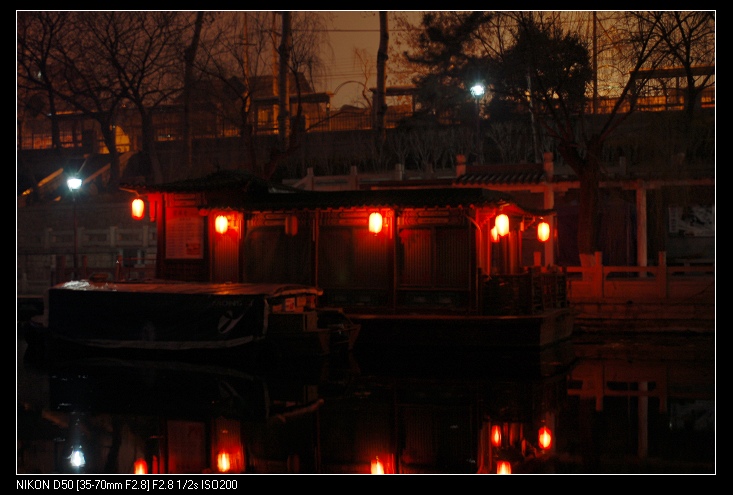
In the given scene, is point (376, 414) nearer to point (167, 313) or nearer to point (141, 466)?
point (141, 466)

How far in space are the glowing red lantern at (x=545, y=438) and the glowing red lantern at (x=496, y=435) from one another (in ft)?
1.58

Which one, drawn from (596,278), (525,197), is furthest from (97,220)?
(596,278)

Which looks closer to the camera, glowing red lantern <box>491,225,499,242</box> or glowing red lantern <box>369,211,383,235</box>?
glowing red lantern <box>369,211,383,235</box>

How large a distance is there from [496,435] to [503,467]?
1462 millimetres

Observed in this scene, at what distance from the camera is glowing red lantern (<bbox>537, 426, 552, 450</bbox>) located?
9358mm

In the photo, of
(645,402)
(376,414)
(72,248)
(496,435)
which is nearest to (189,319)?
(376,414)

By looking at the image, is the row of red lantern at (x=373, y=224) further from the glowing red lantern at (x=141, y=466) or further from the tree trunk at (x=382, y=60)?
the tree trunk at (x=382, y=60)

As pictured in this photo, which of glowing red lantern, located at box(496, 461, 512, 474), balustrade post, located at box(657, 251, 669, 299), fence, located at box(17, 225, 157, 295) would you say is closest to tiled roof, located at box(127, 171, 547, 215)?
balustrade post, located at box(657, 251, 669, 299)

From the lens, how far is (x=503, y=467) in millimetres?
8477

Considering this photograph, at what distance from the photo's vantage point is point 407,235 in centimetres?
1861

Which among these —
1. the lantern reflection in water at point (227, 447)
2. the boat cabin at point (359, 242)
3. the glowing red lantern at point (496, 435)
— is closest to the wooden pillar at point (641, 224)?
the boat cabin at point (359, 242)

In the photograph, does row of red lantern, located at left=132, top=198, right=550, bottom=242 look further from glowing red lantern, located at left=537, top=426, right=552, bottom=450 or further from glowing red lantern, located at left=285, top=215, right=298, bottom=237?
glowing red lantern, located at left=537, top=426, right=552, bottom=450

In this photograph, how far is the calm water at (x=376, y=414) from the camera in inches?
349

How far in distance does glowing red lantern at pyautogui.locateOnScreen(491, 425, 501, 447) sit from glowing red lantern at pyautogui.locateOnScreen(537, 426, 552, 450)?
0.48 m
